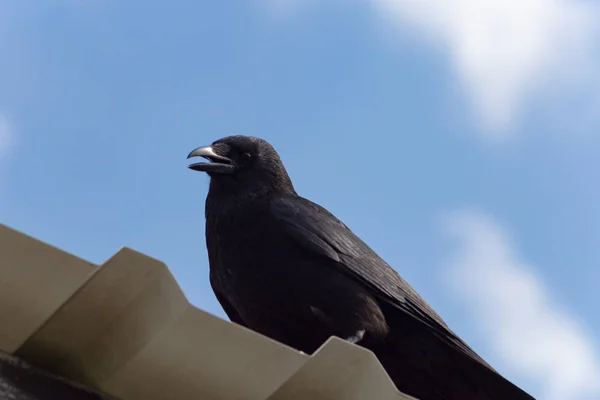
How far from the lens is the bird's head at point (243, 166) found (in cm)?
569

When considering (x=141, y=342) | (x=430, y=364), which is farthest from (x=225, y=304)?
(x=141, y=342)

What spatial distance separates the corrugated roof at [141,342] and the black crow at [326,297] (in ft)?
6.89

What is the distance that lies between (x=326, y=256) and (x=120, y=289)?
2.69m

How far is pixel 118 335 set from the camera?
8.34 ft

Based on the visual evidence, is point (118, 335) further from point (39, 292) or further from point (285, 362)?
point (285, 362)

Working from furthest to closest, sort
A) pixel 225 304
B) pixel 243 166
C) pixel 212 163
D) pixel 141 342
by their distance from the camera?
pixel 243 166 → pixel 212 163 → pixel 225 304 → pixel 141 342

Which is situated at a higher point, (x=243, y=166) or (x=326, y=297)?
(x=243, y=166)

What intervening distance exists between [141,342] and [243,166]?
11.2 feet

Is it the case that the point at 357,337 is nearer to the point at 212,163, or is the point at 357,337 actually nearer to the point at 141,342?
the point at 212,163

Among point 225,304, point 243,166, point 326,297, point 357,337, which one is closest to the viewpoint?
point 357,337

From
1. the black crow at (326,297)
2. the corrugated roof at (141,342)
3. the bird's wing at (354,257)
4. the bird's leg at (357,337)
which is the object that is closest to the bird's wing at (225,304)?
the black crow at (326,297)

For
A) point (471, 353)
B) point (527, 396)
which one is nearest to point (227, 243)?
point (471, 353)

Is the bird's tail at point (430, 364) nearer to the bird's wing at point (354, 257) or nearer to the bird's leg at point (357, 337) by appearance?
the bird's wing at point (354, 257)

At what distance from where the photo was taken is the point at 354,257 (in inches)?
205
